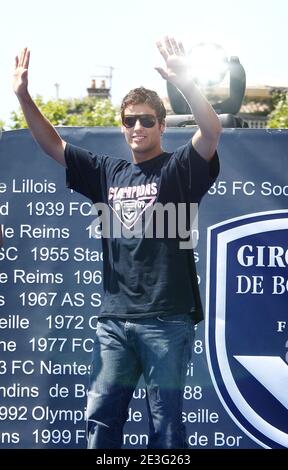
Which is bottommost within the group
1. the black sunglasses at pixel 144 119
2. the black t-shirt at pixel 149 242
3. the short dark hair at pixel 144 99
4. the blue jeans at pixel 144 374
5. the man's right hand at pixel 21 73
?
the blue jeans at pixel 144 374

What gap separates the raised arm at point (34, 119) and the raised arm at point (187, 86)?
2.20 ft

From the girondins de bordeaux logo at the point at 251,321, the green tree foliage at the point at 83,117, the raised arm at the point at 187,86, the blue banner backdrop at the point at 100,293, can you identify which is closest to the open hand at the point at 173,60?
the raised arm at the point at 187,86

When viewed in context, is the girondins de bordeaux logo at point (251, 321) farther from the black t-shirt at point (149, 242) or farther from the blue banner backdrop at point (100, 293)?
the black t-shirt at point (149, 242)

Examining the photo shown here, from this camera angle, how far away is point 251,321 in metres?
4.25

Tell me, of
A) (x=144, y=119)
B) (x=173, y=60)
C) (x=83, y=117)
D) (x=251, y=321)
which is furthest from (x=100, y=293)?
(x=83, y=117)

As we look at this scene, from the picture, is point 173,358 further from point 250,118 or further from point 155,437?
point 250,118

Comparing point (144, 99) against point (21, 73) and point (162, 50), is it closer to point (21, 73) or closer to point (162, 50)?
point (162, 50)

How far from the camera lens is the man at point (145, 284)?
4.00m

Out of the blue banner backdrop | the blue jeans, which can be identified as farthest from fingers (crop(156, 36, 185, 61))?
the blue jeans

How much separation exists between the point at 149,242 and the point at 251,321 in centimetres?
67

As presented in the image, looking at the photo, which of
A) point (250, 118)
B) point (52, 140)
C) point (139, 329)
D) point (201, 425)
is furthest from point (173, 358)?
point (250, 118)

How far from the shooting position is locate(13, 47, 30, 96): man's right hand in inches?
157

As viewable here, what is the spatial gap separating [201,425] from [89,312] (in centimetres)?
78
